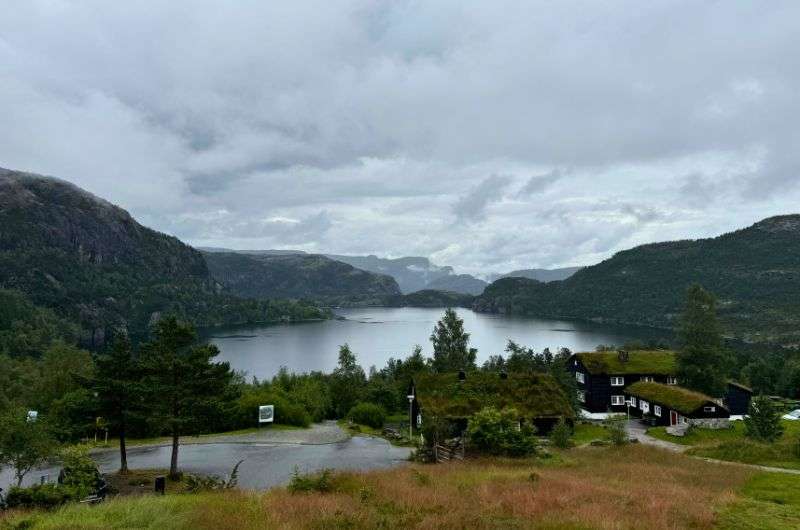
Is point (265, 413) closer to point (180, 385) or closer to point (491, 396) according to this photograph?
point (491, 396)

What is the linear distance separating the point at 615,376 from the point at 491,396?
2722 cm

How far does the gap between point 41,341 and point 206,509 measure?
169 m

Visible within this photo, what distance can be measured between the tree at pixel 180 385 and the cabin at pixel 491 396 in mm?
20524

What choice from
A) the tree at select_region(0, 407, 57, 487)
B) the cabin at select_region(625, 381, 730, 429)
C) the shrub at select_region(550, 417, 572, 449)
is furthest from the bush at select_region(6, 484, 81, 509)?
the cabin at select_region(625, 381, 730, 429)

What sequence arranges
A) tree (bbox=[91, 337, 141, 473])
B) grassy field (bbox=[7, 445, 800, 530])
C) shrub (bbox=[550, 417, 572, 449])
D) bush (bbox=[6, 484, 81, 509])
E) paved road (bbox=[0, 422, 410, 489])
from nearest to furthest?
grassy field (bbox=[7, 445, 800, 530])
bush (bbox=[6, 484, 81, 509])
tree (bbox=[91, 337, 141, 473])
paved road (bbox=[0, 422, 410, 489])
shrub (bbox=[550, 417, 572, 449])

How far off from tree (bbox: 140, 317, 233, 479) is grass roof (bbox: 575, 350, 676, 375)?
51916 millimetres

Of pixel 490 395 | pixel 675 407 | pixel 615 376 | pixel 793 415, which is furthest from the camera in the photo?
pixel 615 376

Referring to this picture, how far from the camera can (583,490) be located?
18.5 metres

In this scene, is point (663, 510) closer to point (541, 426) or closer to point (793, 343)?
point (541, 426)

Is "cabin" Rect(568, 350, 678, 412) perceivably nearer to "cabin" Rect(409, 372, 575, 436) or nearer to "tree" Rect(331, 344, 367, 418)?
"cabin" Rect(409, 372, 575, 436)

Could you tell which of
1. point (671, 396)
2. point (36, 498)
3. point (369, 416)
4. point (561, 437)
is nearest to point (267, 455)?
point (561, 437)

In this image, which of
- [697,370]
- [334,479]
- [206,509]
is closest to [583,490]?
[334,479]

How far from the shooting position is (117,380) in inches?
1177

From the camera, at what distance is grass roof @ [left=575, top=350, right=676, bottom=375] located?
225ft
